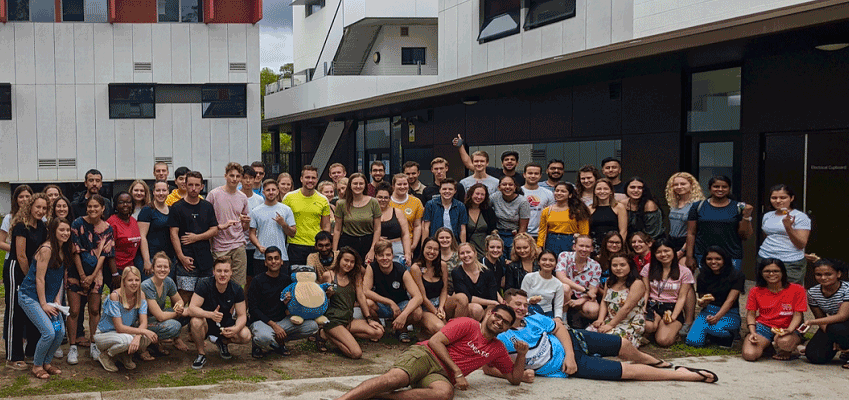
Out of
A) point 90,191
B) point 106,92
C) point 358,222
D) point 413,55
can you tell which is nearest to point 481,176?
point 358,222

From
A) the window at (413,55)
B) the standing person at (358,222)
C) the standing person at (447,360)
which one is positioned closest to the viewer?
the standing person at (447,360)

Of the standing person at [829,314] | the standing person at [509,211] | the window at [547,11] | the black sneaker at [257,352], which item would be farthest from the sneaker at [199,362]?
the window at [547,11]

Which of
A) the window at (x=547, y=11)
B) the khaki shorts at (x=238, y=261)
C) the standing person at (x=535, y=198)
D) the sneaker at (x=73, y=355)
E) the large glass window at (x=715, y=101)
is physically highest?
the window at (x=547, y=11)

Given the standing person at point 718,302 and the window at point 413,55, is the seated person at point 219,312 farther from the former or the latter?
the window at point 413,55

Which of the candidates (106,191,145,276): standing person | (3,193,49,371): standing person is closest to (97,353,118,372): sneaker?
(3,193,49,371): standing person

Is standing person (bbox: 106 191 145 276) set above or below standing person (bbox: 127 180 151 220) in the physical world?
below

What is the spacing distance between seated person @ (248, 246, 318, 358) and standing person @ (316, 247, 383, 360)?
8.6 inches

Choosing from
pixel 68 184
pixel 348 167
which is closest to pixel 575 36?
pixel 348 167

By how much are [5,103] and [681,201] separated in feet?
71.1

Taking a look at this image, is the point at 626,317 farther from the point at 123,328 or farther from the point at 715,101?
the point at 715,101

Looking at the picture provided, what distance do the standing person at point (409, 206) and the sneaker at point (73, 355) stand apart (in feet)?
12.0

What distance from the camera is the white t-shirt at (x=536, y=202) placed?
9.70m

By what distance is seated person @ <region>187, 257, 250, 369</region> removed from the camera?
762cm

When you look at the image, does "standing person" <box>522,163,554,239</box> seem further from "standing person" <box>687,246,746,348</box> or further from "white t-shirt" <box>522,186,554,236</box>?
"standing person" <box>687,246,746,348</box>
